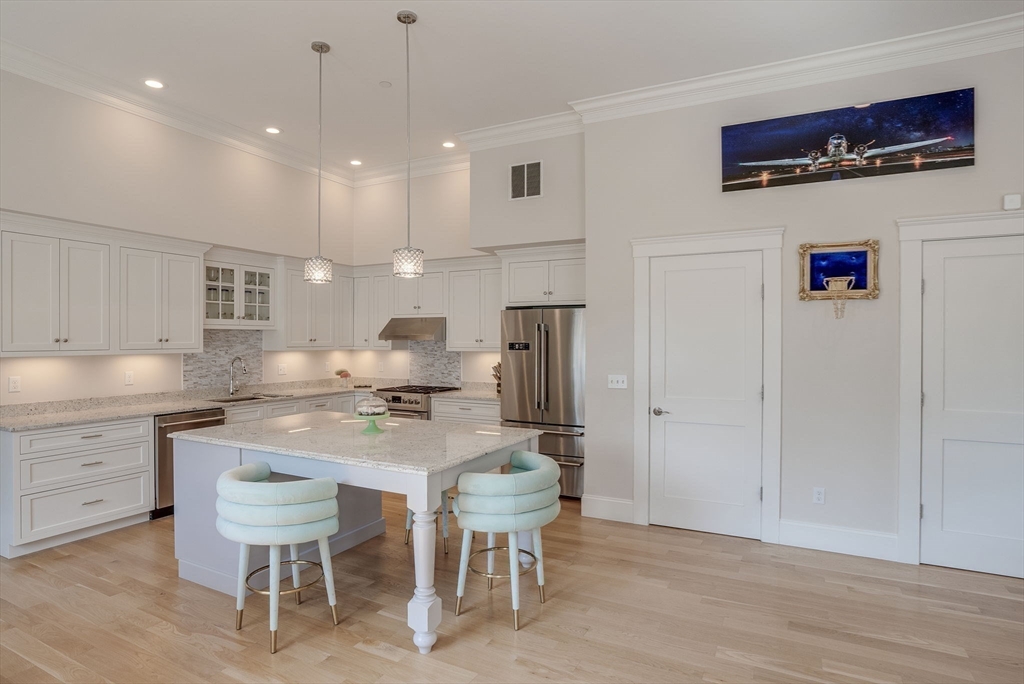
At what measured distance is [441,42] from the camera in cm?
344

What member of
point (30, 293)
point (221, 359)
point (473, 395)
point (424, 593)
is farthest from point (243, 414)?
point (424, 593)

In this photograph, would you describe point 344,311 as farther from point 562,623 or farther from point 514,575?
point 562,623

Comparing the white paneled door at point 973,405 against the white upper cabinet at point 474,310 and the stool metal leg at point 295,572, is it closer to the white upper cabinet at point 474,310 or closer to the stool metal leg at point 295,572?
the white upper cabinet at point 474,310

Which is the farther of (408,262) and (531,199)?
(531,199)

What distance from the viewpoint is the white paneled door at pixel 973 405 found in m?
3.27

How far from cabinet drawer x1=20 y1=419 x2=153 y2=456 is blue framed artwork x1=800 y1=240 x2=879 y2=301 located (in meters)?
4.93

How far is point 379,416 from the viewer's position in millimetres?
3322

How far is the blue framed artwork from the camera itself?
11.6 feet

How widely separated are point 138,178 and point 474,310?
306cm

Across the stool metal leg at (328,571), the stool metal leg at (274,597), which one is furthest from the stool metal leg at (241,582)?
the stool metal leg at (328,571)

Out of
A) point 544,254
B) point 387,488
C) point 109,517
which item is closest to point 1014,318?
point 544,254

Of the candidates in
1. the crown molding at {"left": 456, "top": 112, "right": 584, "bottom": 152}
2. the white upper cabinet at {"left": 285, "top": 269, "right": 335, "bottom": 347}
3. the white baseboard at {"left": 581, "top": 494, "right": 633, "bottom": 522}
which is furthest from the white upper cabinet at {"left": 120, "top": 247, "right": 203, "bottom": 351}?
the white baseboard at {"left": 581, "top": 494, "right": 633, "bottom": 522}

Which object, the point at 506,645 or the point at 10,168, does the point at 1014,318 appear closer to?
the point at 506,645

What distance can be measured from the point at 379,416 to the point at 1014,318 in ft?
12.6
